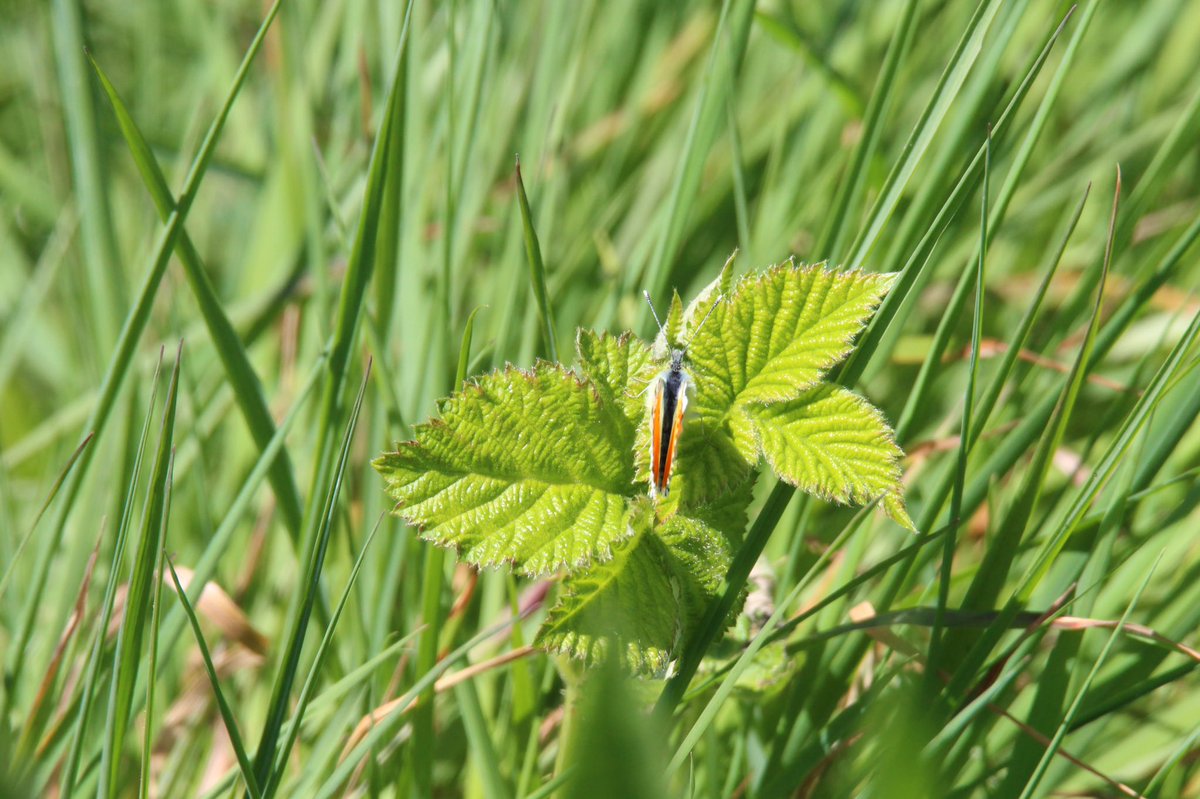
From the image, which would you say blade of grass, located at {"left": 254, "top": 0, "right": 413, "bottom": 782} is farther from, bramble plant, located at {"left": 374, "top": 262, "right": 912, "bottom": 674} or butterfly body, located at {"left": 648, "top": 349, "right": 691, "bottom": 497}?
butterfly body, located at {"left": 648, "top": 349, "right": 691, "bottom": 497}

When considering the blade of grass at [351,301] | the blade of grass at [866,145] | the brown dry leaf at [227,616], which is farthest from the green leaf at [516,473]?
the brown dry leaf at [227,616]

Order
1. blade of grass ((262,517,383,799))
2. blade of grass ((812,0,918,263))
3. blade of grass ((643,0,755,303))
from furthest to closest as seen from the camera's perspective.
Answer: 1. blade of grass ((643,0,755,303))
2. blade of grass ((812,0,918,263))
3. blade of grass ((262,517,383,799))

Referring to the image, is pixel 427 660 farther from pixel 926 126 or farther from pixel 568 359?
pixel 926 126

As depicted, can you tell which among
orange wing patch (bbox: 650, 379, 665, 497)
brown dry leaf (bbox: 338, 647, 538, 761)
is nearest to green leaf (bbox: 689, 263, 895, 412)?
orange wing patch (bbox: 650, 379, 665, 497)

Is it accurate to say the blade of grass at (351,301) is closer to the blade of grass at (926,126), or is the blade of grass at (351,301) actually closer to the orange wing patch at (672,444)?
the orange wing patch at (672,444)

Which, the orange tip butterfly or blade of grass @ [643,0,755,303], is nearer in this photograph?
the orange tip butterfly

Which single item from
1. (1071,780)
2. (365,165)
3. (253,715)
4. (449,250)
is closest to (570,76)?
(365,165)
